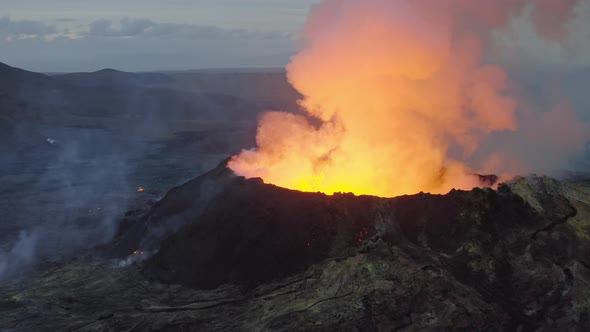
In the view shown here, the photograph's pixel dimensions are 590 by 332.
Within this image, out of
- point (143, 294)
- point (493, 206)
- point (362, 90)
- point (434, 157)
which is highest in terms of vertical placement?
point (362, 90)

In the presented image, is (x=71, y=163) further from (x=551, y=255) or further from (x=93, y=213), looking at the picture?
(x=551, y=255)

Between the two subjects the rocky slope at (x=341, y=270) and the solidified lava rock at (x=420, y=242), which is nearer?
the rocky slope at (x=341, y=270)

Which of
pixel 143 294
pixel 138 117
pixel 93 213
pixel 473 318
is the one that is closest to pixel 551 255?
pixel 473 318

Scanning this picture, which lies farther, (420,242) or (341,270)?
(420,242)

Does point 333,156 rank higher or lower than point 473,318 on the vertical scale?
higher

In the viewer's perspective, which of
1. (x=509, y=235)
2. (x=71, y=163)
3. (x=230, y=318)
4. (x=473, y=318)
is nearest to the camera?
(x=473, y=318)

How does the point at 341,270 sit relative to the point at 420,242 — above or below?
below

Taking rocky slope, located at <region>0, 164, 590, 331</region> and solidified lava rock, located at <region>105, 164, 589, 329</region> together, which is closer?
rocky slope, located at <region>0, 164, 590, 331</region>

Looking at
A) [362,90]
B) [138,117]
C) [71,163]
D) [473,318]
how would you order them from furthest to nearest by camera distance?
[138,117], [71,163], [362,90], [473,318]
